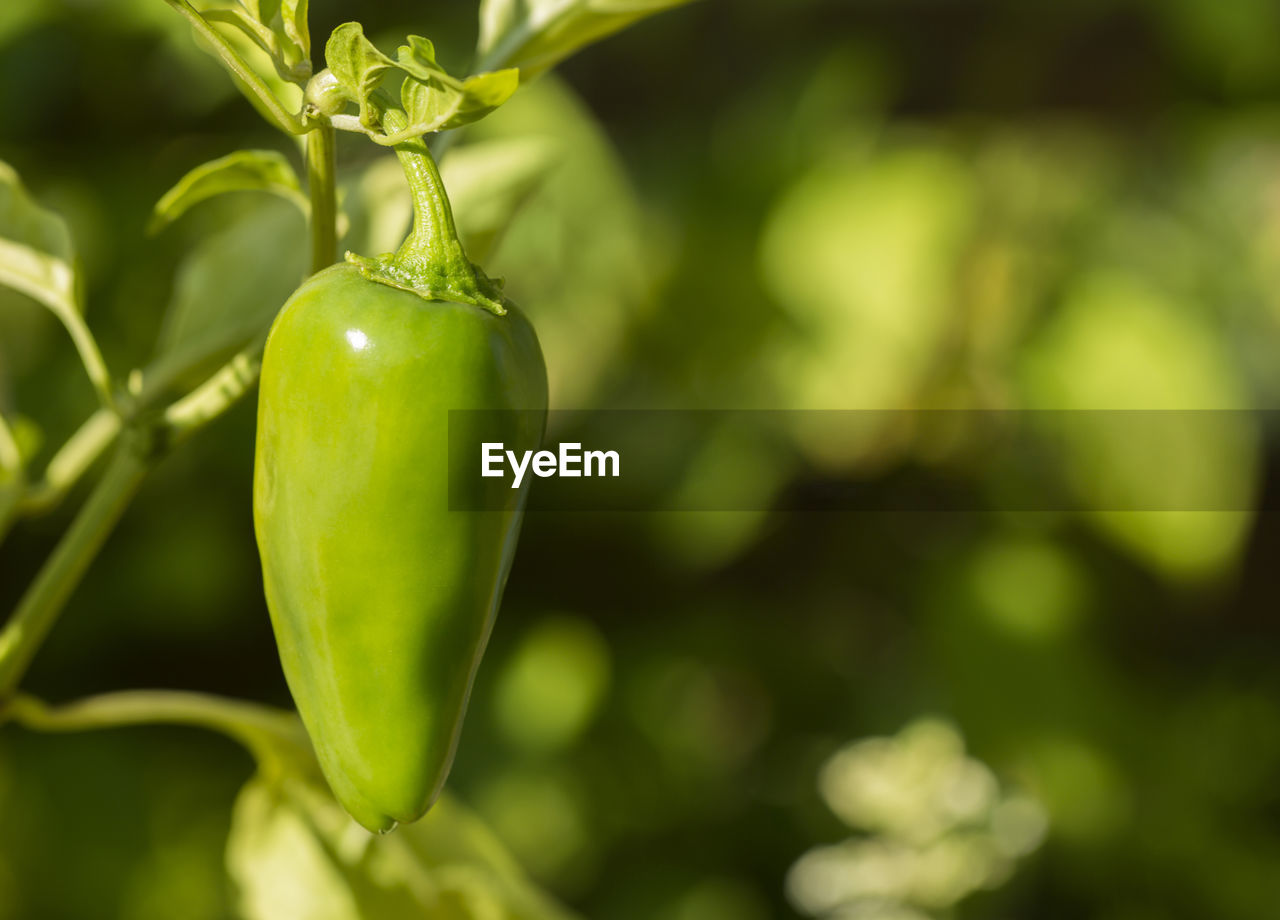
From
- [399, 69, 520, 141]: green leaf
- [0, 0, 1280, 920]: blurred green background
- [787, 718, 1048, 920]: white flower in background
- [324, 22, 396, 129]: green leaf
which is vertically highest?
[324, 22, 396, 129]: green leaf

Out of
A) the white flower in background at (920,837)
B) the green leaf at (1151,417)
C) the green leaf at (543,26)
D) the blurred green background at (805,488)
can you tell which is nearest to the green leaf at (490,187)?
the green leaf at (543,26)

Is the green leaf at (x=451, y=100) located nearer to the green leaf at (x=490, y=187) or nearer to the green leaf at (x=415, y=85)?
the green leaf at (x=415, y=85)

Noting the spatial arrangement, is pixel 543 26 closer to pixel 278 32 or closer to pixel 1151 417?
pixel 278 32

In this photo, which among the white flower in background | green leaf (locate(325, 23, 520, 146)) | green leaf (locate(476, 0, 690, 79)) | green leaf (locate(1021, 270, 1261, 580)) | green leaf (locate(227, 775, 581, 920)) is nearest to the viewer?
green leaf (locate(325, 23, 520, 146))

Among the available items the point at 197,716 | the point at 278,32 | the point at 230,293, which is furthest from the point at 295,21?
the point at 197,716

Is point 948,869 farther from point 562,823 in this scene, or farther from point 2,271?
point 2,271

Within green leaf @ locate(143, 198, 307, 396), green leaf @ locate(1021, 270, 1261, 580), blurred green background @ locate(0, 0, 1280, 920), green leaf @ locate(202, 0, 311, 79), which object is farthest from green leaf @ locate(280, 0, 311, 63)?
green leaf @ locate(1021, 270, 1261, 580)

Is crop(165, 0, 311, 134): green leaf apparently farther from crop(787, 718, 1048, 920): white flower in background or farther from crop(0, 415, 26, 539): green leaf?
crop(787, 718, 1048, 920): white flower in background

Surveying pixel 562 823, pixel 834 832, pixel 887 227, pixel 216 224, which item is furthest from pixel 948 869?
pixel 216 224
